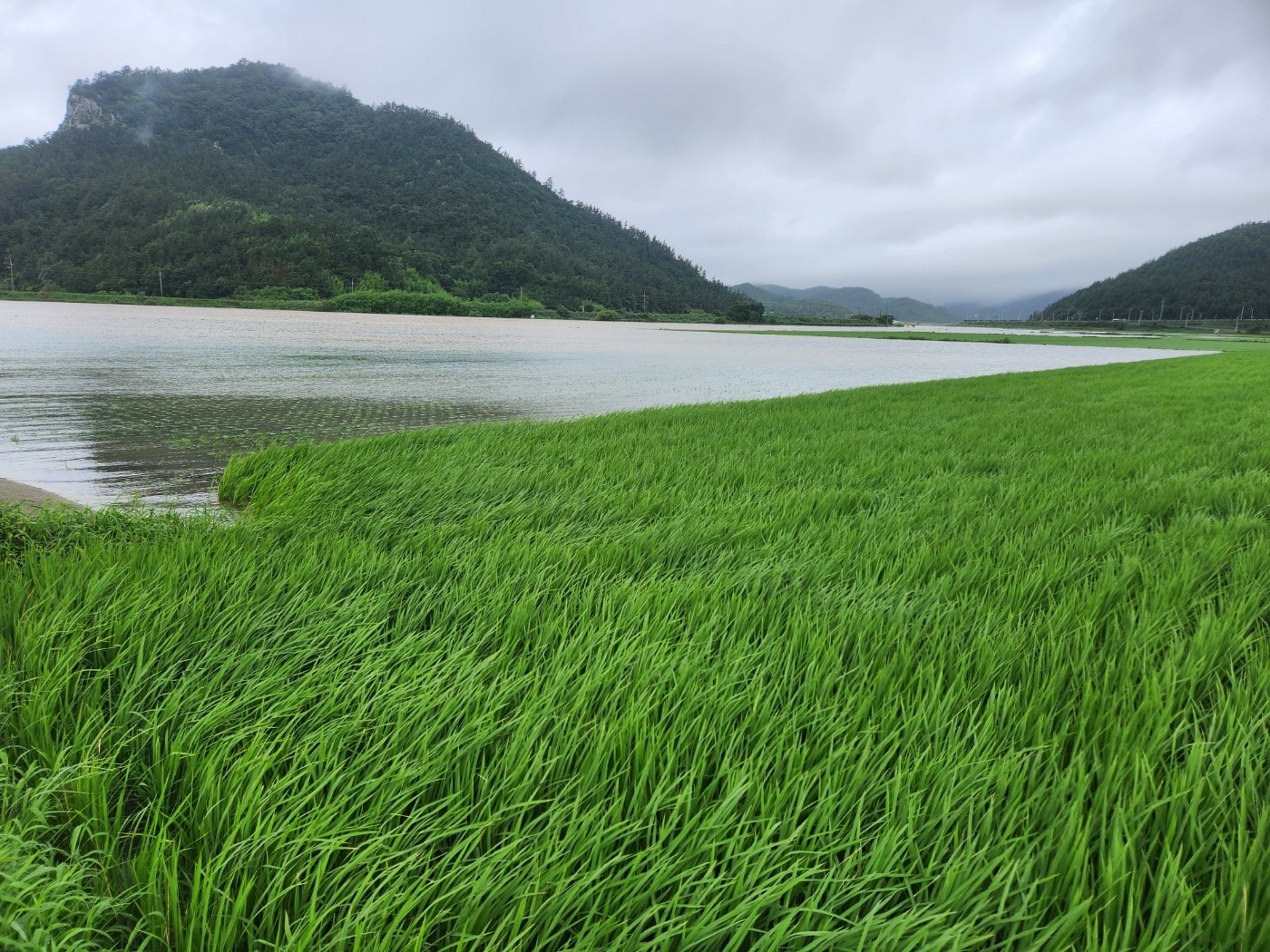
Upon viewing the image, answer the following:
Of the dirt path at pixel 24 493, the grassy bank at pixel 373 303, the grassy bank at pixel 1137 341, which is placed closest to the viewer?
the dirt path at pixel 24 493

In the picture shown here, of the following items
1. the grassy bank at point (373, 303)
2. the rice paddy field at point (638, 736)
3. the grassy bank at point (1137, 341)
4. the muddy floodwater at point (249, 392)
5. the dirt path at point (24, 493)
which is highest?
the grassy bank at point (373, 303)

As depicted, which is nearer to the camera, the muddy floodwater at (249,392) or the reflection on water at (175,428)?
the reflection on water at (175,428)

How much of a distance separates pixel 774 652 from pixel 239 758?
1.17 metres

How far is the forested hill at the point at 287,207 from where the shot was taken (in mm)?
85625

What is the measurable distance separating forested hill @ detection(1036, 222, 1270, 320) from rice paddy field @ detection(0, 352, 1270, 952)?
13721 cm

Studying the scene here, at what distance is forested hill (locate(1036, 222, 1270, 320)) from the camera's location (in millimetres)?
100188

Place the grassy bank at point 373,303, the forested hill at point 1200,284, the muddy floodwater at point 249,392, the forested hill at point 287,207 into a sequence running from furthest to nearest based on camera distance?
the forested hill at point 1200,284 → the forested hill at point 287,207 → the grassy bank at point 373,303 → the muddy floodwater at point 249,392

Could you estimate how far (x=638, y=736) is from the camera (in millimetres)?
1198

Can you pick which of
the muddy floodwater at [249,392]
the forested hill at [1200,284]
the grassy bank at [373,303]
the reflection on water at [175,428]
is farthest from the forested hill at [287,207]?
the reflection on water at [175,428]

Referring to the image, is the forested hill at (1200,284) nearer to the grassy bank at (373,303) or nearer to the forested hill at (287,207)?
the grassy bank at (373,303)

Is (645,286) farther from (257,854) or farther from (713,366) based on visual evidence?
(257,854)

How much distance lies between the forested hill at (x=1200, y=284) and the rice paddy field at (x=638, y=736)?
5402 inches

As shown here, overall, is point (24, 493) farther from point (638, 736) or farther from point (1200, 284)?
point (1200, 284)

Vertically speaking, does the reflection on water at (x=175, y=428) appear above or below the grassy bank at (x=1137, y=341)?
below
